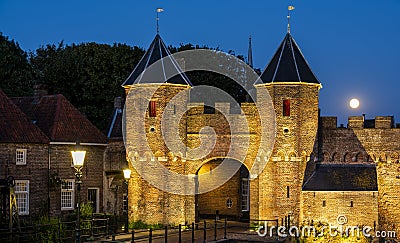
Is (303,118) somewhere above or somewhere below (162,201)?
above

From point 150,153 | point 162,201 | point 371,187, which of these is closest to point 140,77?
point 150,153

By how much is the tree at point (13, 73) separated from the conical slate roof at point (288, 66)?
18.0 m

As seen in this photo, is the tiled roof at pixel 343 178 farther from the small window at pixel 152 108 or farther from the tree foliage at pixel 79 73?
the tree foliage at pixel 79 73

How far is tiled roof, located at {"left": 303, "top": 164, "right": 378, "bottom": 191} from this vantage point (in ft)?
97.7

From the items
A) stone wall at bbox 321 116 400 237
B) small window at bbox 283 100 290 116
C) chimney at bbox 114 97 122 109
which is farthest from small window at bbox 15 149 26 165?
stone wall at bbox 321 116 400 237

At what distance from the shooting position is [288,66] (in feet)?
101

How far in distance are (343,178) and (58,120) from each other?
13.1m

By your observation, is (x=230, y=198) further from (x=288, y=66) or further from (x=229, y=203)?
(x=288, y=66)

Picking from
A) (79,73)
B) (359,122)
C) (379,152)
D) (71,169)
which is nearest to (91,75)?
(79,73)

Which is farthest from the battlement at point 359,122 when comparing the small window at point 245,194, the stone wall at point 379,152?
the small window at point 245,194

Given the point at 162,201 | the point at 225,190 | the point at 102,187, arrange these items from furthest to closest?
1. the point at 225,190
2. the point at 102,187
3. the point at 162,201

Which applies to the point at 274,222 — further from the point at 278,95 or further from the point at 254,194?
the point at 278,95

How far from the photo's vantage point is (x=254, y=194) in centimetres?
3291

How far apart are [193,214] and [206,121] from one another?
13.1ft
